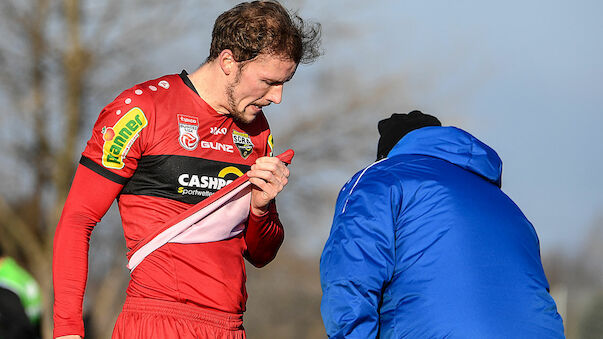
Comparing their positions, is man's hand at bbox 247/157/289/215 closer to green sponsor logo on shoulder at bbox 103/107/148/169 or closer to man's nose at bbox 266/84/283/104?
man's nose at bbox 266/84/283/104

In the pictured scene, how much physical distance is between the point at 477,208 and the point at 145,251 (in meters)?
1.36

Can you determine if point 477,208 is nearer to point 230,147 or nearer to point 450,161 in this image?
point 450,161

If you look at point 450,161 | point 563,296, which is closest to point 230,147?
point 450,161

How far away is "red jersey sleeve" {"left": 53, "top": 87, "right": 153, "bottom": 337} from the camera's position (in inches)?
115

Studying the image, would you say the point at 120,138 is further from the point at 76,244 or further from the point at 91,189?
the point at 76,244

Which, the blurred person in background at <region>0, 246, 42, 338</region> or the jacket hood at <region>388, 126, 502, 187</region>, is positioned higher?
the jacket hood at <region>388, 126, 502, 187</region>

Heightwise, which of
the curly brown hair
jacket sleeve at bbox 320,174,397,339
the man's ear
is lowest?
jacket sleeve at bbox 320,174,397,339

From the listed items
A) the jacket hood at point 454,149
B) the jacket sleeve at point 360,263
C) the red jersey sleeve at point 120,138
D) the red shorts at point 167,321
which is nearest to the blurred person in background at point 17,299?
the red shorts at point 167,321

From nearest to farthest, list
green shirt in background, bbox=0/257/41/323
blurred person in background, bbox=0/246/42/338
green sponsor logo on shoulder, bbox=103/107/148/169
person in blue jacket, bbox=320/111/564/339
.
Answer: person in blue jacket, bbox=320/111/564/339, green sponsor logo on shoulder, bbox=103/107/148/169, blurred person in background, bbox=0/246/42/338, green shirt in background, bbox=0/257/41/323

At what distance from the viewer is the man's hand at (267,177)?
305 cm

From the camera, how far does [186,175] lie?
10.3 ft

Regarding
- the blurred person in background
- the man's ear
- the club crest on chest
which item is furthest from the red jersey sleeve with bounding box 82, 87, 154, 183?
the blurred person in background

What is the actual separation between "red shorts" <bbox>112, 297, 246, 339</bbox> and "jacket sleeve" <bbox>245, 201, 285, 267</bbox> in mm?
410

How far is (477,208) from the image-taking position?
2.71 metres
